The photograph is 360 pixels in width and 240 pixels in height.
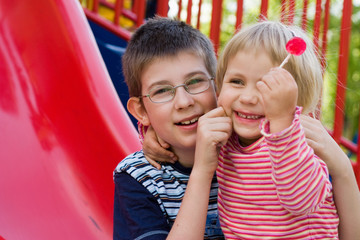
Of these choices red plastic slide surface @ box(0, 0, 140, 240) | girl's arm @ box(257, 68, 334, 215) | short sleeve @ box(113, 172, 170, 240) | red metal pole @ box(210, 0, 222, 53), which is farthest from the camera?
red metal pole @ box(210, 0, 222, 53)

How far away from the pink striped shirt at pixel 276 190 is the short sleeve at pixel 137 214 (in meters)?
0.19

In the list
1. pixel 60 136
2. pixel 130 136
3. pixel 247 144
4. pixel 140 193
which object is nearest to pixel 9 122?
pixel 60 136

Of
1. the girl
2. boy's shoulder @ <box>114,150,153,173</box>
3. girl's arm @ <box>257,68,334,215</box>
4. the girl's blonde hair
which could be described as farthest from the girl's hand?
girl's arm @ <box>257,68,334,215</box>

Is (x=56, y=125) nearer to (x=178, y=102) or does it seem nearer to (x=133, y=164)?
(x=133, y=164)

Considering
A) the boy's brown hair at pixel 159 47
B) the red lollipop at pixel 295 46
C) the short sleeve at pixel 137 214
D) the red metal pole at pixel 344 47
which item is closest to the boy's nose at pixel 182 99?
the boy's brown hair at pixel 159 47

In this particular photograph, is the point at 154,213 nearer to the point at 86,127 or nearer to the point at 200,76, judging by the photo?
the point at 200,76

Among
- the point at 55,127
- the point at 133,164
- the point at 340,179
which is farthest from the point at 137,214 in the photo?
the point at 55,127

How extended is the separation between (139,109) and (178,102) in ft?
0.75

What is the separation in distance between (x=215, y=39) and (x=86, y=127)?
0.97 m

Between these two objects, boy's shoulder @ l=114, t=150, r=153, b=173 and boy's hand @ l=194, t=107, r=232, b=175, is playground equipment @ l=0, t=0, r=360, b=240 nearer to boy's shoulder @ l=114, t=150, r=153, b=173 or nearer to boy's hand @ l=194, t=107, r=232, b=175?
boy's shoulder @ l=114, t=150, r=153, b=173

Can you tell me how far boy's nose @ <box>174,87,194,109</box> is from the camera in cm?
140

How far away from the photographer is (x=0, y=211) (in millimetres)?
1684

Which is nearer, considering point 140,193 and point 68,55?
point 140,193

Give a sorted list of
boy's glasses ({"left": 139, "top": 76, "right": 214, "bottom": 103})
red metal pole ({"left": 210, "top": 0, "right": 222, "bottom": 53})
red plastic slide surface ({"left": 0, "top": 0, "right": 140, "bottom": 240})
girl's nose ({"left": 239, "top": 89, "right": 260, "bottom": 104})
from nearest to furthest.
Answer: girl's nose ({"left": 239, "top": 89, "right": 260, "bottom": 104}) < boy's glasses ({"left": 139, "top": 76, "right": 214, "bottom": 103}) < red plastic slide surface ({"left": 0, "top": 0, "right": 140, "bottom": 240}) < red metal pole ({"left": 210, "top": 0, "right": 222, "bottom": 53})
